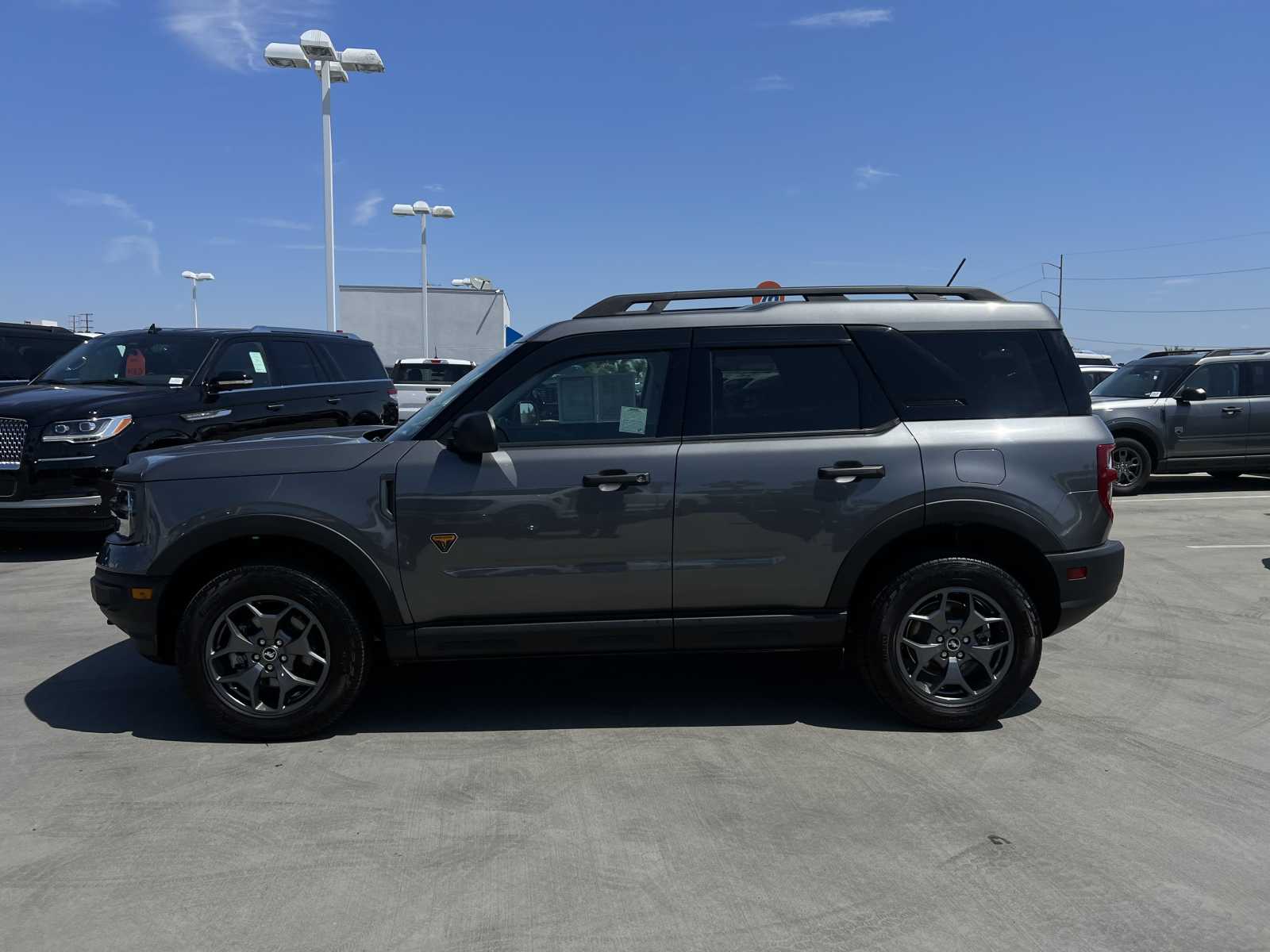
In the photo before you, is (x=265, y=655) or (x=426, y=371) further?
(x=426, y=371)

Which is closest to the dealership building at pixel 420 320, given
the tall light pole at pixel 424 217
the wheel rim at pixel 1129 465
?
the tall light pole at pixel 424 217

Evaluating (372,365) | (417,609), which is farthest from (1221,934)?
(372,365)

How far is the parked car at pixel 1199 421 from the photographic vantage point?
43.3ft

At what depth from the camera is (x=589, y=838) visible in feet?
11.7

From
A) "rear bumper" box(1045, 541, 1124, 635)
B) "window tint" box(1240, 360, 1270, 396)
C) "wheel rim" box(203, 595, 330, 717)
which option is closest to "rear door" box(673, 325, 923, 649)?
"rear bumper" box(1045, 541, 1124, 635)

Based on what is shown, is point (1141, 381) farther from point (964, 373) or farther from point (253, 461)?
point (253, 461)

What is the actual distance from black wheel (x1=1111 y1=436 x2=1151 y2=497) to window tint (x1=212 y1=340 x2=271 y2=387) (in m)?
10.4

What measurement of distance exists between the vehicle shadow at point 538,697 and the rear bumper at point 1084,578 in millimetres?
616

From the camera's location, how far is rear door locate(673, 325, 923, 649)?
4430 mm

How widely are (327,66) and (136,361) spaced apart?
41.4 ft

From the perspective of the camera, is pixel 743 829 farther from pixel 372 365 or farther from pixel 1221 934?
pixel 372 365

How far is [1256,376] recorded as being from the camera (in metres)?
13.4

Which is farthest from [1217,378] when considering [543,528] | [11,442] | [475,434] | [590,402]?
[11,442]

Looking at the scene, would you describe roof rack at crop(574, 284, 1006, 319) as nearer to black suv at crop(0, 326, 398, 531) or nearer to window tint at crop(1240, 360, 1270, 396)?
black suv at crop(0, 326, 398, 531)
